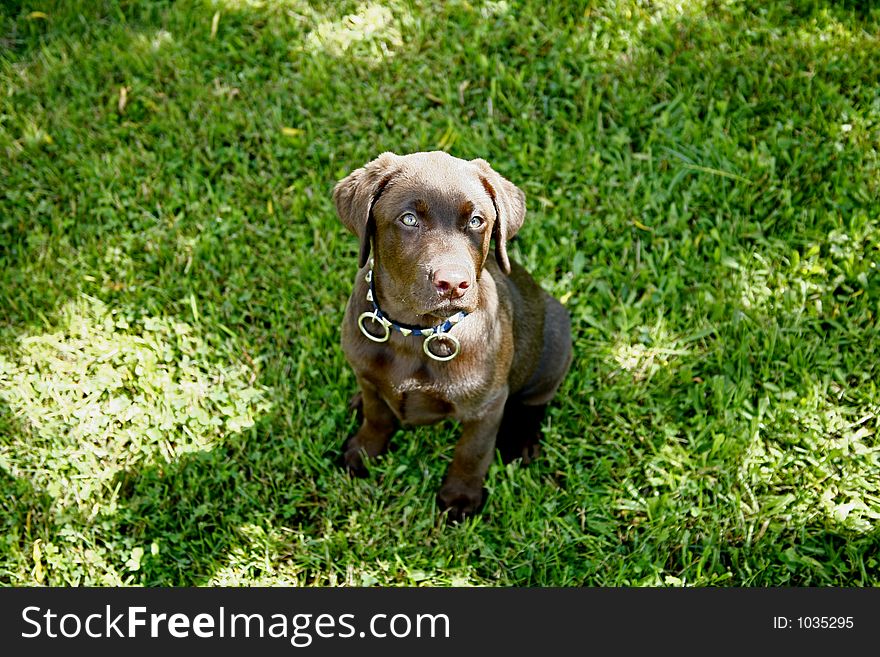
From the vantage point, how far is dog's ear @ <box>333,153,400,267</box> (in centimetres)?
295

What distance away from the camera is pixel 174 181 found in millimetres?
4910

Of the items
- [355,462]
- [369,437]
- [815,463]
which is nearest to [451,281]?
[369,437]

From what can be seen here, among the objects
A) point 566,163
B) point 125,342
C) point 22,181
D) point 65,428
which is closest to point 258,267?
point 125,342

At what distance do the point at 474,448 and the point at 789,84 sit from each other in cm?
323

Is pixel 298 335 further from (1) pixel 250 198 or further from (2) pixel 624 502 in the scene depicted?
(2) pixel 624 502

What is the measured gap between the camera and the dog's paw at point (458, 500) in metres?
3.86

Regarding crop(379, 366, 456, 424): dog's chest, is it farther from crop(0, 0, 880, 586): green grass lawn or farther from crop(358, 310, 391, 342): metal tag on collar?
crop(0, 0, 880, 586): green grass lawn

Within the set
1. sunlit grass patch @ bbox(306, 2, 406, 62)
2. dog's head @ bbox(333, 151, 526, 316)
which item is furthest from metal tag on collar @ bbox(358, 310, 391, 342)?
sunlit grass patch @ bbox(306, 2, 406, 62)

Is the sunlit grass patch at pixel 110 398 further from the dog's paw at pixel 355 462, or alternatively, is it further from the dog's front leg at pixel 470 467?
the dog's front leg at pixel 470 467

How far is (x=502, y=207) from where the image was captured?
10.2 feet

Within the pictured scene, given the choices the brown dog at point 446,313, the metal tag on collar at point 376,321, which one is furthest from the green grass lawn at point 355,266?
the metal tag on collar at point 376,321

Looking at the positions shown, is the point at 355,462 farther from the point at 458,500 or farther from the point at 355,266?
the point at 355,266

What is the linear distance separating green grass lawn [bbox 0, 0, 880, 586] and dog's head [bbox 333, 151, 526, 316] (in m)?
1.39
